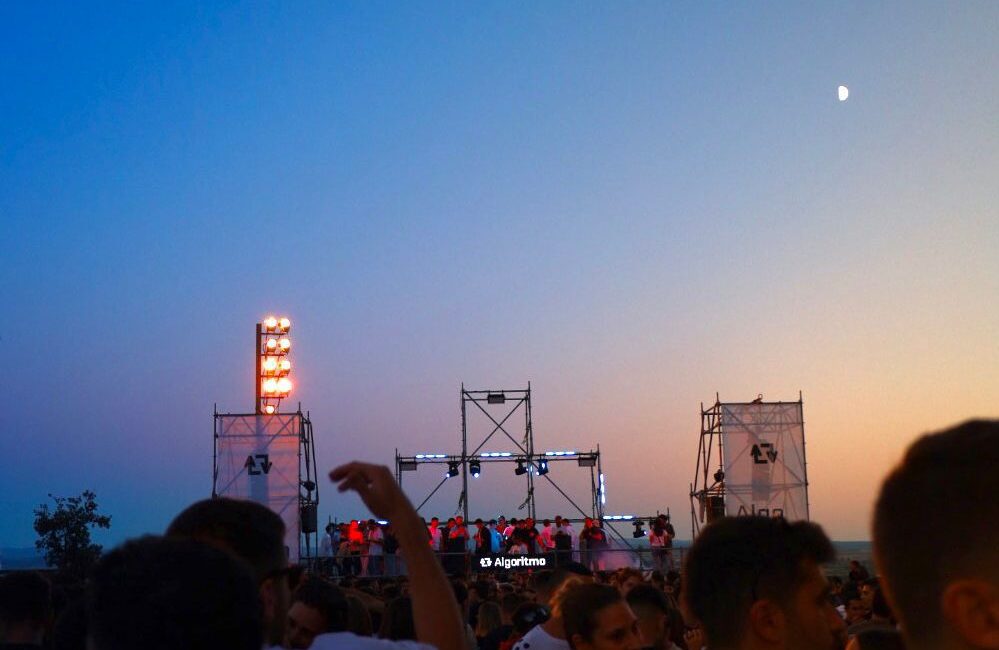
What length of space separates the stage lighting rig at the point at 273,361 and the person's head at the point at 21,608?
66.9 feet

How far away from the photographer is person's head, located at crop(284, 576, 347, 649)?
14.8ft

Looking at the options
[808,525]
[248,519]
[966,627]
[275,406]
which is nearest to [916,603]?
[966,627]

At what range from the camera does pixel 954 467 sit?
1474 mm

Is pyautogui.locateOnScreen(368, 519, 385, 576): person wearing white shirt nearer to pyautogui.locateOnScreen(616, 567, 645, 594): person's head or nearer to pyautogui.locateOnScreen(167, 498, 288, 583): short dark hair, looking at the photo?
pyautogui.locateOnScreen(616, 567, 645, 594): person's head

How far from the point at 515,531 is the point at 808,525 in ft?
63.5

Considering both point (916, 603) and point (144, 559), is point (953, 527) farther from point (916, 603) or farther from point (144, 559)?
point (144, 559)

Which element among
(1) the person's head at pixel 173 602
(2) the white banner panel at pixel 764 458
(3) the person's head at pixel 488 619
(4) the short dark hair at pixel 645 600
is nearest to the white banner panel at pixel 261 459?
(2) the white banner panel at pixel 764 458

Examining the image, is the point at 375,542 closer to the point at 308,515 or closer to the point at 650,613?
the point at 308,515

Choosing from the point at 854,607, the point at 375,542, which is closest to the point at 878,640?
the point at 854,607

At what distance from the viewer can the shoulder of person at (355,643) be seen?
308 cm

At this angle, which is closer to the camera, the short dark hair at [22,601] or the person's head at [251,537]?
the person's head at [251,537]

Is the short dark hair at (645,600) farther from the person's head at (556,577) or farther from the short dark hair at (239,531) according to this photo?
the short dark hair at (239,531)

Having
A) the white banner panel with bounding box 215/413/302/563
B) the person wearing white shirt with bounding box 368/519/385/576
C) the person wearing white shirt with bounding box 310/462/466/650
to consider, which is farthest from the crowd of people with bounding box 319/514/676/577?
the person wearing white shirt with bounding box 310/462/466/650

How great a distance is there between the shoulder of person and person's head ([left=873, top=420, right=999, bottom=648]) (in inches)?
70.1
